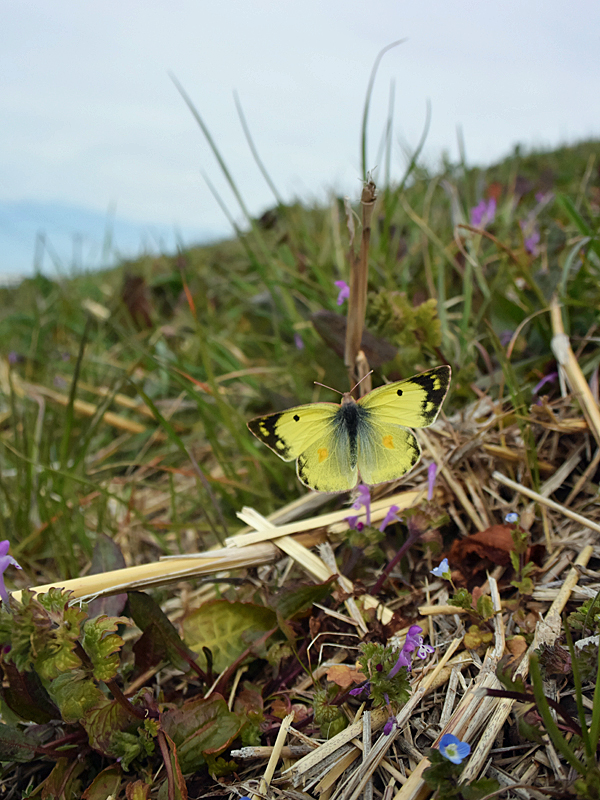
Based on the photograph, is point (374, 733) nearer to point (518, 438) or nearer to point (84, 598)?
point (84, 598)

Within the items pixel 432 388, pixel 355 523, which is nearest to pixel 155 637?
pixel 355 523

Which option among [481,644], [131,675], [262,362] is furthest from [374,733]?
[262,362]

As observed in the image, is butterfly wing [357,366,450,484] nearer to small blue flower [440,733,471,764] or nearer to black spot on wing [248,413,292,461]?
black spot on wing [248,413,292,461]

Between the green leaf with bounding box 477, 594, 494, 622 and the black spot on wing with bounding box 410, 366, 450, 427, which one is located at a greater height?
the black spot on wing with bounding box 410, 366, 450, 427

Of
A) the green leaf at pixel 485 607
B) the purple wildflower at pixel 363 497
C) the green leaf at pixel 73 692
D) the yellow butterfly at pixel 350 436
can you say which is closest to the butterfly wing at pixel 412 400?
the yellow butterfly at pixel 350 436

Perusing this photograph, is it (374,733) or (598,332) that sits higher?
(598,332)

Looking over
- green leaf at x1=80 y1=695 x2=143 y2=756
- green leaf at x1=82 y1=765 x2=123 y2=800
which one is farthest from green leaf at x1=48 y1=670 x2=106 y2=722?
green leaf at x1=82 y1=765 x2=123 y2=800
